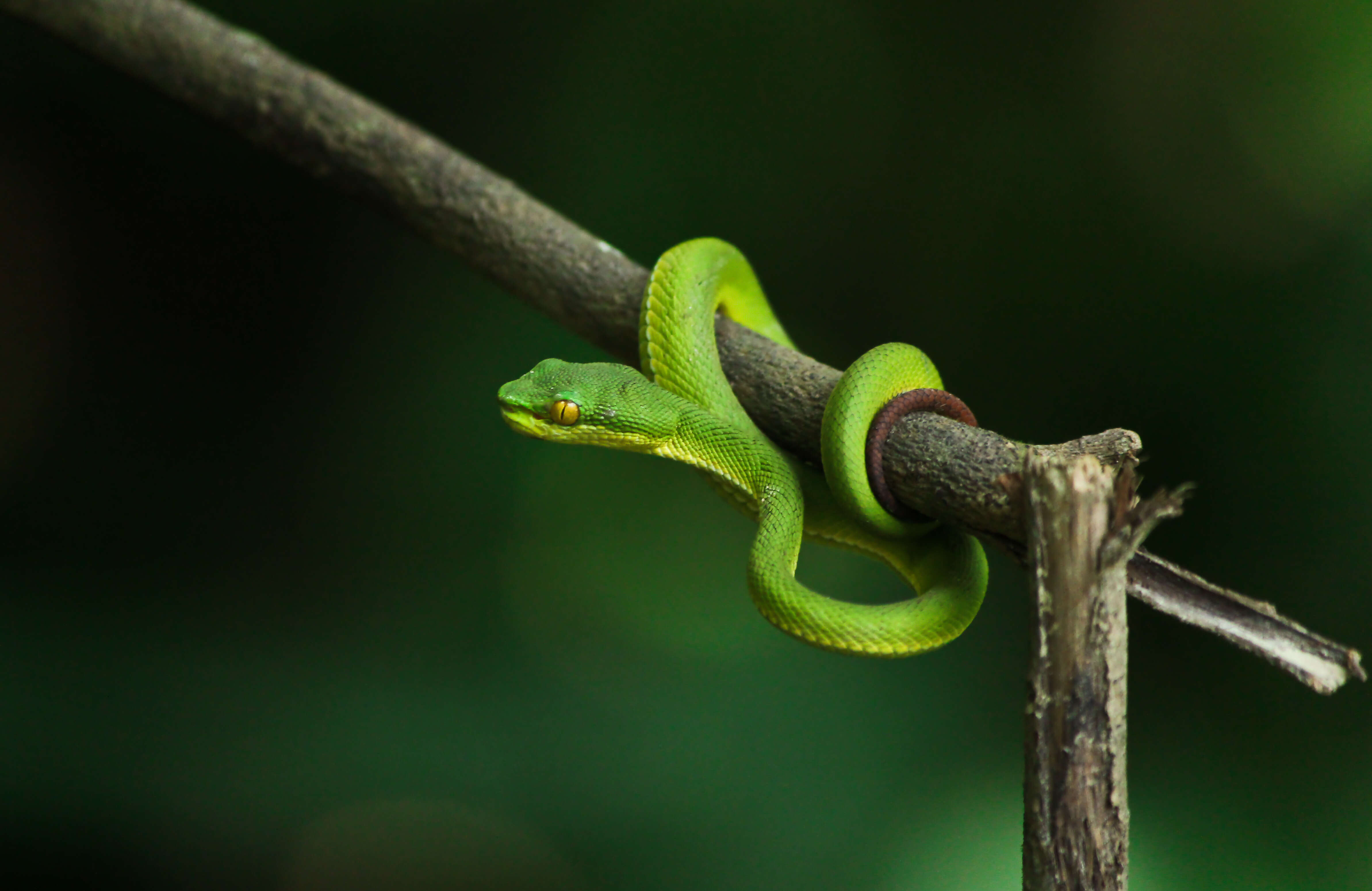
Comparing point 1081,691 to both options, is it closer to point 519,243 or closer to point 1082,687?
point 1082,687

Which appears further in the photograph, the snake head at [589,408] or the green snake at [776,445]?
the snake head at [589,408]

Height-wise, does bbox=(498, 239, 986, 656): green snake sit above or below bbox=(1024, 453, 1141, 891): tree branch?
above

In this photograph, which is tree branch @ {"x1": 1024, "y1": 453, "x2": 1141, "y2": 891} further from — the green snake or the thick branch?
the green snake

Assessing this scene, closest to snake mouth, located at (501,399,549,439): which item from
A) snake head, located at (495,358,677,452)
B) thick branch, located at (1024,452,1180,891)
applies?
snake head, located at (495,358,677,452)

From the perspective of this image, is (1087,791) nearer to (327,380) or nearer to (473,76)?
(327,380)

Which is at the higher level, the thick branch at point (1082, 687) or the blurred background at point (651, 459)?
the blurred background at point (651, 459)

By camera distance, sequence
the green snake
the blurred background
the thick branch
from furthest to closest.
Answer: the blurred background < the green snake < the thick branch

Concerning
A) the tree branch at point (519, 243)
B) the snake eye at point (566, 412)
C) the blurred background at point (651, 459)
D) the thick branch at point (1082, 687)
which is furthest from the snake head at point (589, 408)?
the blurred background at point (651, 459)

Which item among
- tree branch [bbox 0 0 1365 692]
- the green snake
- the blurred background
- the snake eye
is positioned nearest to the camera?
tree branch [bbox 0 0 1365 692]

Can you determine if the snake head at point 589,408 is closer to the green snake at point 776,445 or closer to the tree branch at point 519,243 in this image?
the green snake at point 776,445
